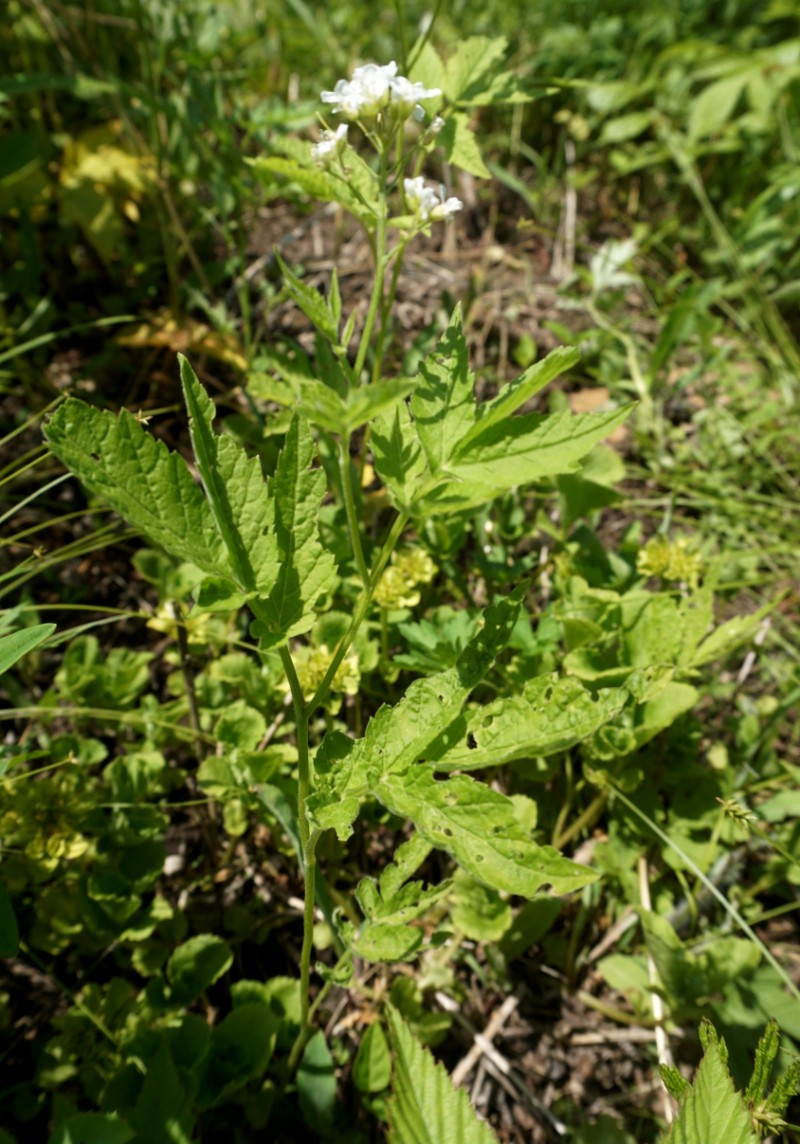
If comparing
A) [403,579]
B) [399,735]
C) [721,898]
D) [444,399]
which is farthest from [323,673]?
[721,898]

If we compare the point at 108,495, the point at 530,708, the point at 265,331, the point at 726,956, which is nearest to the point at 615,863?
Answer: the point at 726,956

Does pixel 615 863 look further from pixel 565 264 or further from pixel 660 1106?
pixel 565 264

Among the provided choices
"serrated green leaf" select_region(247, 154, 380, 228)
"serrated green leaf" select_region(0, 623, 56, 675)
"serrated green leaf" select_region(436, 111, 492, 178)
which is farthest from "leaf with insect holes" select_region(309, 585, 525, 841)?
"serrated green leaf" select_region(436, 111, 492, 178)

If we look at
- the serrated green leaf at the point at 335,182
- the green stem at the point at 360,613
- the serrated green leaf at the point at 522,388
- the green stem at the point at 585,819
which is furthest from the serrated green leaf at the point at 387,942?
the serrated green leaf at the point at 335,182

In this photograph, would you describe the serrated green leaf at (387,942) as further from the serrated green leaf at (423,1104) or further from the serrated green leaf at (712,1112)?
the serrated green leaf at (712,1112)

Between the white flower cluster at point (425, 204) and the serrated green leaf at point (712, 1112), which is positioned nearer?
the serrated green leaf at point (712, 1112)

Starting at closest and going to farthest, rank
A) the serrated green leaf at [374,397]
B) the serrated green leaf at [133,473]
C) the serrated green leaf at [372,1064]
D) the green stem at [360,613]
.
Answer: the serrated green leaf at [374,397] < the serrated green leaf at [133,473] < the green stem at [360,613] < the serrated green leaf at [372,1064]
